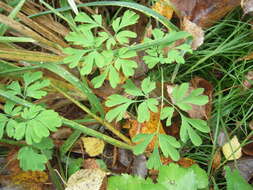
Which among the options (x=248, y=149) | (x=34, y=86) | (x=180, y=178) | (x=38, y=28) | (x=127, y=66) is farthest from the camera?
(x=38, y=28)

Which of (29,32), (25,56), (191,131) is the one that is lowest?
(191,131)

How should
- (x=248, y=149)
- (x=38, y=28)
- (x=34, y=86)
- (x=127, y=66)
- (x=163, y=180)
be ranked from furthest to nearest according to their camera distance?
(x=38, y=28)
(x=248, y=149)
(x=34, y=86)
(x=127, y=66)
(x=163, y=180)

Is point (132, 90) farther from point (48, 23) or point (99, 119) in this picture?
point (48, 23)

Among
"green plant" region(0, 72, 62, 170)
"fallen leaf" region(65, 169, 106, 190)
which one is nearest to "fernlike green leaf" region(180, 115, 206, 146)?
"fallen leaf" region(65, 169, 106, 190)

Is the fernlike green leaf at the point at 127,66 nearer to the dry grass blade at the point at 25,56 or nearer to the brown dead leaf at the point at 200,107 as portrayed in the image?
the brown dead leaf at the point at 200,107

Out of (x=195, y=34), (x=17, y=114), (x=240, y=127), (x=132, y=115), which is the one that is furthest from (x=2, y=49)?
(x=240, y=127)

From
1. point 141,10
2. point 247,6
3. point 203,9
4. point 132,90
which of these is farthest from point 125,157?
point 247,6

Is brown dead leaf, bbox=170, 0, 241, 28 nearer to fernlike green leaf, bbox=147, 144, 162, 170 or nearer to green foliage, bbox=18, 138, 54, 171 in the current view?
fernlike green leaf, bbox=147, 144, 162, 170

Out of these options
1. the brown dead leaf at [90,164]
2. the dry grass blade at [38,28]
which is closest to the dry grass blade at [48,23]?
the dry grass blade at [38,28]
